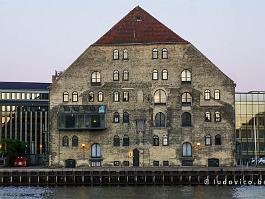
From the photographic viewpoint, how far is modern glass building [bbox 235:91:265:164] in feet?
396

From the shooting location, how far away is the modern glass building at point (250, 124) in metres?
121

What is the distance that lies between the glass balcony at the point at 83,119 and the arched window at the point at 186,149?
11.6m

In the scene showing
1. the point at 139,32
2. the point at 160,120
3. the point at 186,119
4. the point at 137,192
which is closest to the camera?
the point at 137,192

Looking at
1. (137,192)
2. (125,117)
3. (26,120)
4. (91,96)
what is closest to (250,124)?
(125,117)

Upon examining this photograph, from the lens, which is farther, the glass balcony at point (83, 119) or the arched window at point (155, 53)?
the arched window at point (155, 53)

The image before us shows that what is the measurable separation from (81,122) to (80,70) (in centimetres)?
778

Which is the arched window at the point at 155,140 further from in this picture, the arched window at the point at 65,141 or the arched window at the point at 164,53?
the arched window at the point at 65,141

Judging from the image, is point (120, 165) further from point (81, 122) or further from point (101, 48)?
point (101, 48)

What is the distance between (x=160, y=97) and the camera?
10856 centimetres

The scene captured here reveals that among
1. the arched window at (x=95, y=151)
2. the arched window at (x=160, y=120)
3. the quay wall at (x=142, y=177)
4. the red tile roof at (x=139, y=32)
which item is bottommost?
the quay wall at (x=142, y=177)

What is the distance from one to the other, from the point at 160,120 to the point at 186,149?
5.51 meters

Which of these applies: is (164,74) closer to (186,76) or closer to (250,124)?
(186,76)

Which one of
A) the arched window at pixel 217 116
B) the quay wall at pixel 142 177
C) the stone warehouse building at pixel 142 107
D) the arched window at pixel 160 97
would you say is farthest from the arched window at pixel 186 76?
the quay wall at pixel 142 177

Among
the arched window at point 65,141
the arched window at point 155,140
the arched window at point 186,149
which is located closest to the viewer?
the arched window at point 186,149
